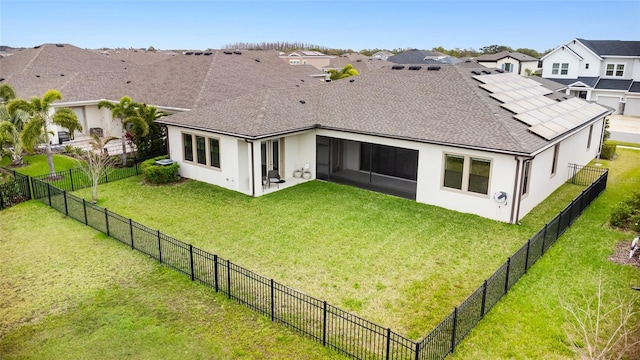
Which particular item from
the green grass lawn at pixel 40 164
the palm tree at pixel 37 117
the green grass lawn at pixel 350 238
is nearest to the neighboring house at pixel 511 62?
the green grass lawn at pixel 350 238

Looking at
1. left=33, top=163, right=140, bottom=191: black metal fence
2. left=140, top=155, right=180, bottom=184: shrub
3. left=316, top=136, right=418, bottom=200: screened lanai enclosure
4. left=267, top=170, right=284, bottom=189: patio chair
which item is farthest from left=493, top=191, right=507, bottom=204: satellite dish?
left=33, top=163, right=140, bottom=191: black metal fence

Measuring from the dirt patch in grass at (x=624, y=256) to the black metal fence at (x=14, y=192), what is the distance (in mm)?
21806

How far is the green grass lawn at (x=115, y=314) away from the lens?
922cm

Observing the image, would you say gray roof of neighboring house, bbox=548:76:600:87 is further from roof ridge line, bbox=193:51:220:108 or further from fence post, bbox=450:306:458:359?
fence post, bbox=450:306:458:359

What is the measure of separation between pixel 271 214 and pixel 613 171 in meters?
19.4

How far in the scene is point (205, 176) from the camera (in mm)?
20781

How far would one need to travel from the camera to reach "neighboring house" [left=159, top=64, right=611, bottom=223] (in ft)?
53.7

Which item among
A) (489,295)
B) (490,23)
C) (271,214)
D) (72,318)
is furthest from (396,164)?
(490,23)

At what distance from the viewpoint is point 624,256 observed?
531 inches

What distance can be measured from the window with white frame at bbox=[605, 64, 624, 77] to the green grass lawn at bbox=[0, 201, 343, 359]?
51962 millimetres

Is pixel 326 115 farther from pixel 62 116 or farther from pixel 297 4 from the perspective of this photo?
pixel 297 4

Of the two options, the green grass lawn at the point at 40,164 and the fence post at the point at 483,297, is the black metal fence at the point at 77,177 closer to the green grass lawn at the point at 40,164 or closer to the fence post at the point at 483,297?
the green grass lawn at the point at 40,164

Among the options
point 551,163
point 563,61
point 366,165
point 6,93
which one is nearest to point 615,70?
point 563,61

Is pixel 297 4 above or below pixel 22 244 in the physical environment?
above
